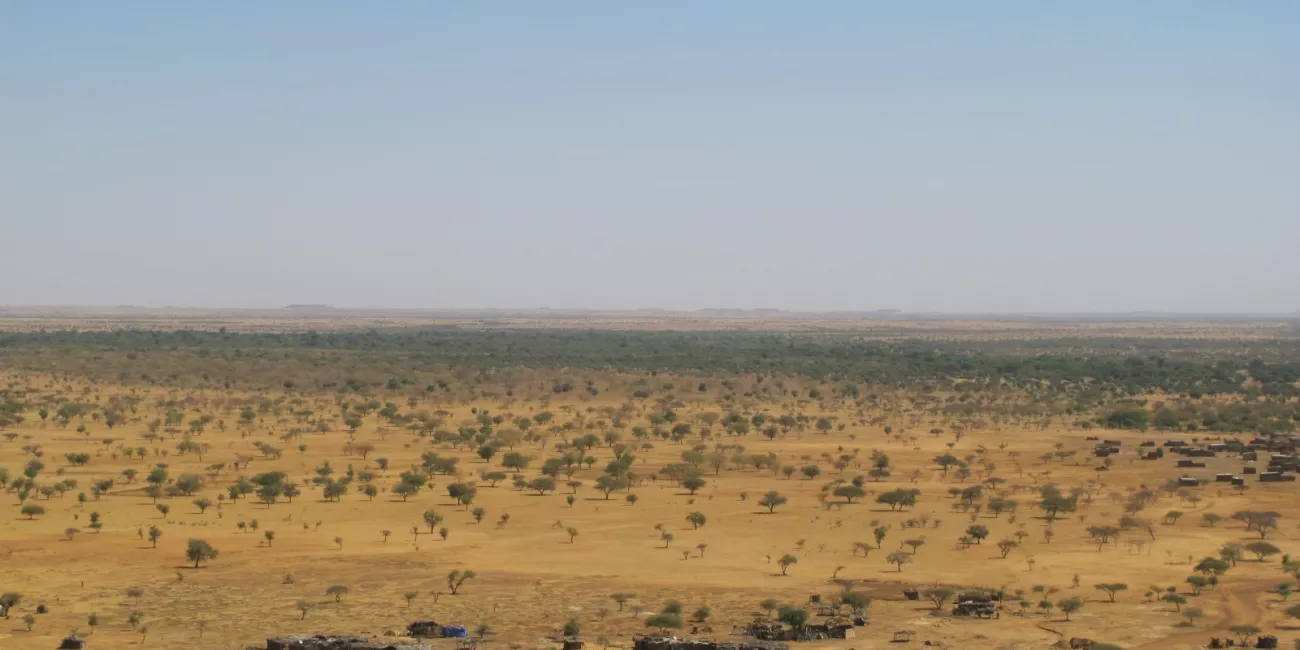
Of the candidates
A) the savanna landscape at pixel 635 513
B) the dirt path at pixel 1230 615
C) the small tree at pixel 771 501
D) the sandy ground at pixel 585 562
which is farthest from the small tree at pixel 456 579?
the dirt path at pixel 1230 615

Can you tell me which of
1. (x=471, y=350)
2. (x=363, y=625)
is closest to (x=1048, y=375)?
(x=471, y=350)

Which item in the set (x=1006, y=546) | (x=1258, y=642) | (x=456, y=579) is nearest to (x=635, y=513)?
(x=456, y=579)

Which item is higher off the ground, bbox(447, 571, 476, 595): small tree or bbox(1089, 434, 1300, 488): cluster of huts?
bbox(1089, 434, 1300, 488): cluster of huts

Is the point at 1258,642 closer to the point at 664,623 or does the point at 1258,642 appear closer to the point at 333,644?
the point at 664,623

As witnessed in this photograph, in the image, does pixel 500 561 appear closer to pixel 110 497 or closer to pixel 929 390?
pixel 110 497

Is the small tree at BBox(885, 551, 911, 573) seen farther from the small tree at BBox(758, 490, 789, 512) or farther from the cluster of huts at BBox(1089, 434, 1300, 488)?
the cluster of huts at BBox(1089, 434, 1300, 488)

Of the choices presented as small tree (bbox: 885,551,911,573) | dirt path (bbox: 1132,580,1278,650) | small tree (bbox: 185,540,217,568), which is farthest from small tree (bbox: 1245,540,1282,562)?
small tree (bbox: 185,540,217,568)
